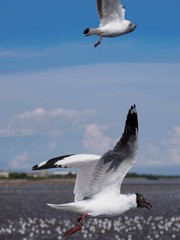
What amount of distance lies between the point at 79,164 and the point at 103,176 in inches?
15.7

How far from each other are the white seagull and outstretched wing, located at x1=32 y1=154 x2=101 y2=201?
2060 mm

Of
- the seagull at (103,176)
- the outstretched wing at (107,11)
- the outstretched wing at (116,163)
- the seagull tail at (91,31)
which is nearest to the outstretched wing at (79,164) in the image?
the seagull at (103,176)

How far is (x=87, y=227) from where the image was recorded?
4419cm

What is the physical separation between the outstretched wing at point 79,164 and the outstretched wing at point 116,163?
0.43ft

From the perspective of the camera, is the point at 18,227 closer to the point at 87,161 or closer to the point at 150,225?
the point at 150,225

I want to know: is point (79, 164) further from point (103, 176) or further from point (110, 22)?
point (110, 22)

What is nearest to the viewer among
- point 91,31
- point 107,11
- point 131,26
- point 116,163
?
point 116,163

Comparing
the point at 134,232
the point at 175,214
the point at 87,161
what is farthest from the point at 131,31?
the point at 175,214

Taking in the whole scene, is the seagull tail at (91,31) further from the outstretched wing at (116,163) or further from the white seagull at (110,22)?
the outstretched wing at (116,163)

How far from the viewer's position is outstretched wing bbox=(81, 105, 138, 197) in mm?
9898

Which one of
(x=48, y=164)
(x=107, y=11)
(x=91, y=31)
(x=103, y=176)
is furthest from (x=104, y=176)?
(x=107, y=11)

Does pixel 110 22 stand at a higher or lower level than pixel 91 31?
higher

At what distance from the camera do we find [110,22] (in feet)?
→ 41.9

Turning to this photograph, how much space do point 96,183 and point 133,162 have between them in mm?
760
